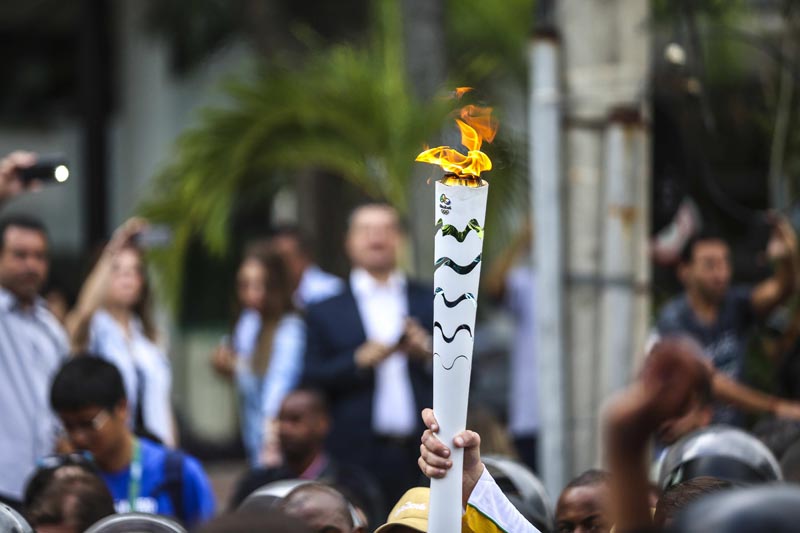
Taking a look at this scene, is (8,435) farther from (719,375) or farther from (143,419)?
(719,375)

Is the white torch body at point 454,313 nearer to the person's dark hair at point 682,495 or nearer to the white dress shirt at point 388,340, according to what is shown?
the person's dark hair at point 682,495

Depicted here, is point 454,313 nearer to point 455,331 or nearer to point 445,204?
point 455,331

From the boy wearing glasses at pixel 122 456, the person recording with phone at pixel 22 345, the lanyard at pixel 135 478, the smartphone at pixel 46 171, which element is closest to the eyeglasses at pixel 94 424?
the boy wearing glasses at pixel 122 456

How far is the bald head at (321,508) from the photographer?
12.5ft

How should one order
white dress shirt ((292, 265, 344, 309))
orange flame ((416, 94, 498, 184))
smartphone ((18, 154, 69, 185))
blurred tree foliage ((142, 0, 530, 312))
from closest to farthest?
orange flame ((416, 94, 498, 184)), smartphone ((18, 154, 69, 185)), blurred tree foliage ((142, 0, 530, 312)), white dress shirt ((292, 265, 344, 309))

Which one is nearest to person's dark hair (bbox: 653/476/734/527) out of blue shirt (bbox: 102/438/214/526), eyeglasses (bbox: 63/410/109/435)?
blue shirt (bbox: 102/438/214/526)

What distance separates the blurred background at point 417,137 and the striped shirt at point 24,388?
152cm

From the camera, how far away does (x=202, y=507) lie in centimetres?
487

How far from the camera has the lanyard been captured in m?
4.81

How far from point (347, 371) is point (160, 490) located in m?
1.58

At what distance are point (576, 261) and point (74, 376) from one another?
6.26ft

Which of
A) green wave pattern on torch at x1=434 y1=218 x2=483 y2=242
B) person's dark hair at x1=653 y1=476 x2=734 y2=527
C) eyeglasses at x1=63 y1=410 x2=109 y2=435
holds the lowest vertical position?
eyeglasses at x1=63 y1=410 x2=109 y2=435

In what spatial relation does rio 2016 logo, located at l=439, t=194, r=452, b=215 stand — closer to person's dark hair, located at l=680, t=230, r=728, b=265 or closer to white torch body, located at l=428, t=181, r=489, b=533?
white torch body, located at l=428, t=181, r=489, b=533

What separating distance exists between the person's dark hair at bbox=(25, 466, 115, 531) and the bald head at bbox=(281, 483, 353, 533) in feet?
2.02
